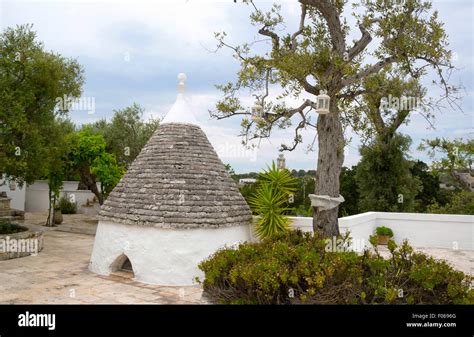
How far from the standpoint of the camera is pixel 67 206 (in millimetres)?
26734

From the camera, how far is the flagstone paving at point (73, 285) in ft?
30.7

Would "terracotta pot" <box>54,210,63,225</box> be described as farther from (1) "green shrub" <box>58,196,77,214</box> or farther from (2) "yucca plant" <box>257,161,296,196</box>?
(2) "yucca plant" <box>257,161,296,196</box>

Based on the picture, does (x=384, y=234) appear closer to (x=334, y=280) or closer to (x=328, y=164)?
(x=328, y=164)

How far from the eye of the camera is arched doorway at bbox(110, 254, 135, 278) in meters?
11.5

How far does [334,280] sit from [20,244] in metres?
11.4

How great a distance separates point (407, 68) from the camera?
953cm

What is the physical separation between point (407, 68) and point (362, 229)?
7.11 meters

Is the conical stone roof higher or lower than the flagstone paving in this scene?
higher

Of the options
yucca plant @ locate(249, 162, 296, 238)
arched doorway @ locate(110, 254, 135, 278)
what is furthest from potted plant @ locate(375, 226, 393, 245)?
arched doorway @ locate(110, 254, 135, 278)

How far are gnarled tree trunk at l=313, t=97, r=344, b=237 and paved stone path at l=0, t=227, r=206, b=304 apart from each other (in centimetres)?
316

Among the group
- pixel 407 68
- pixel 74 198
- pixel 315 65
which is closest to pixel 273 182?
pixel 315 65

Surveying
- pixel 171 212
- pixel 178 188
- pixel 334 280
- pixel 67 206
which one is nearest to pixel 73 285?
pixel 171 212

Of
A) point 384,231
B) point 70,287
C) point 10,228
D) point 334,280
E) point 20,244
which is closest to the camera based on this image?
point 334,280

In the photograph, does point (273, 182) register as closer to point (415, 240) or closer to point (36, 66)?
point (415, 240)
